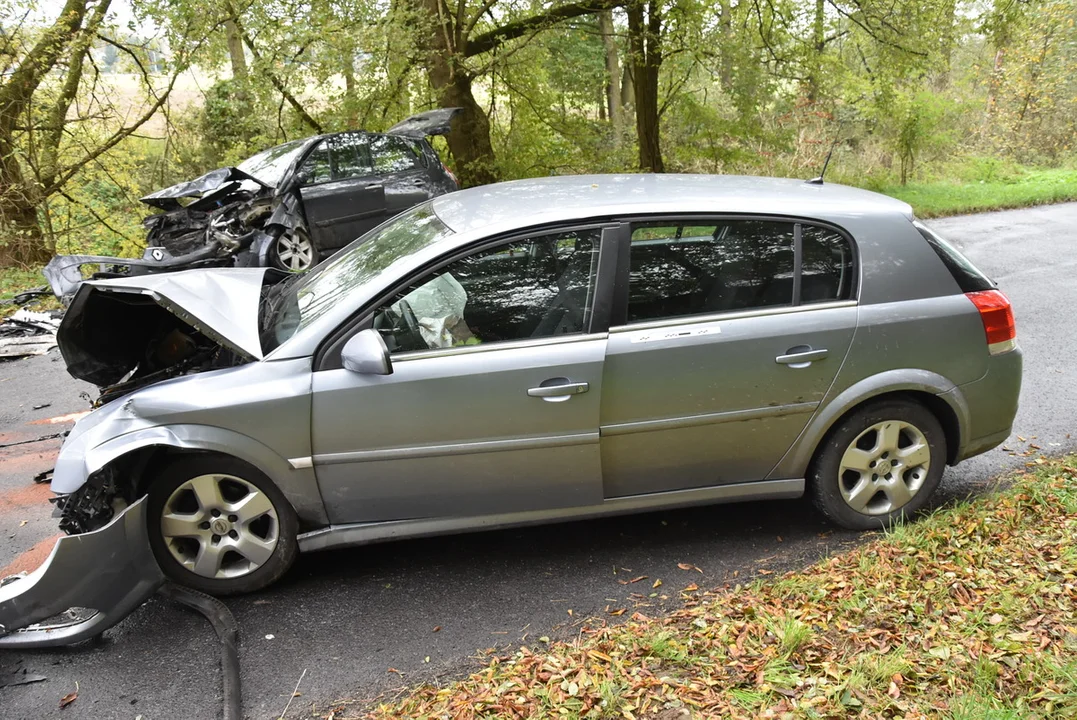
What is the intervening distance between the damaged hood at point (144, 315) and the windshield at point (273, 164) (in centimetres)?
517

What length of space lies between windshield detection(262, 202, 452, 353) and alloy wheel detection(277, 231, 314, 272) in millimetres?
4478

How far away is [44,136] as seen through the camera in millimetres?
12266

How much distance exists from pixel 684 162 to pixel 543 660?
14.9m

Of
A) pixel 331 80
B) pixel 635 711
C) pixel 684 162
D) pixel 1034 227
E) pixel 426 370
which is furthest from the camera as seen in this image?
pixel 684 162

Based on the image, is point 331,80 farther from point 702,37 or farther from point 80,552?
point 80,552

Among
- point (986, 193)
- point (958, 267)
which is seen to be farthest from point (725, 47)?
point (958, 267)

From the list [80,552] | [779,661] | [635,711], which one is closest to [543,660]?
[635,711]

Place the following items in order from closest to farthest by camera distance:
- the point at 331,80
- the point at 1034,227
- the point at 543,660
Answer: the point at 543,660 < the point at 1034,227 < the point at 331,80

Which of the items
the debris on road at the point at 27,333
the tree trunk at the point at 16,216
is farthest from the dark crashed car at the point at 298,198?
the tree trunk at the point at 16,216

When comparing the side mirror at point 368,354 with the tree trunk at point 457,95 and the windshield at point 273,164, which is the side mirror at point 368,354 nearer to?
→ the windshield at point 273,164

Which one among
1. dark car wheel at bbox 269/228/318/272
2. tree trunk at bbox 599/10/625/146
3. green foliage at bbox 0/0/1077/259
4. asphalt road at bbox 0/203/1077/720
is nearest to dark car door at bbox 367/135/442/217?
dark car wheel at bbox 269/228/318/272

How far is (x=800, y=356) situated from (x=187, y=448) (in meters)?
2.77

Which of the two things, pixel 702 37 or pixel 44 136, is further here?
pixel 702 37

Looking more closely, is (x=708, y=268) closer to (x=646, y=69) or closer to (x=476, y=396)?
(x=476, y=396)
